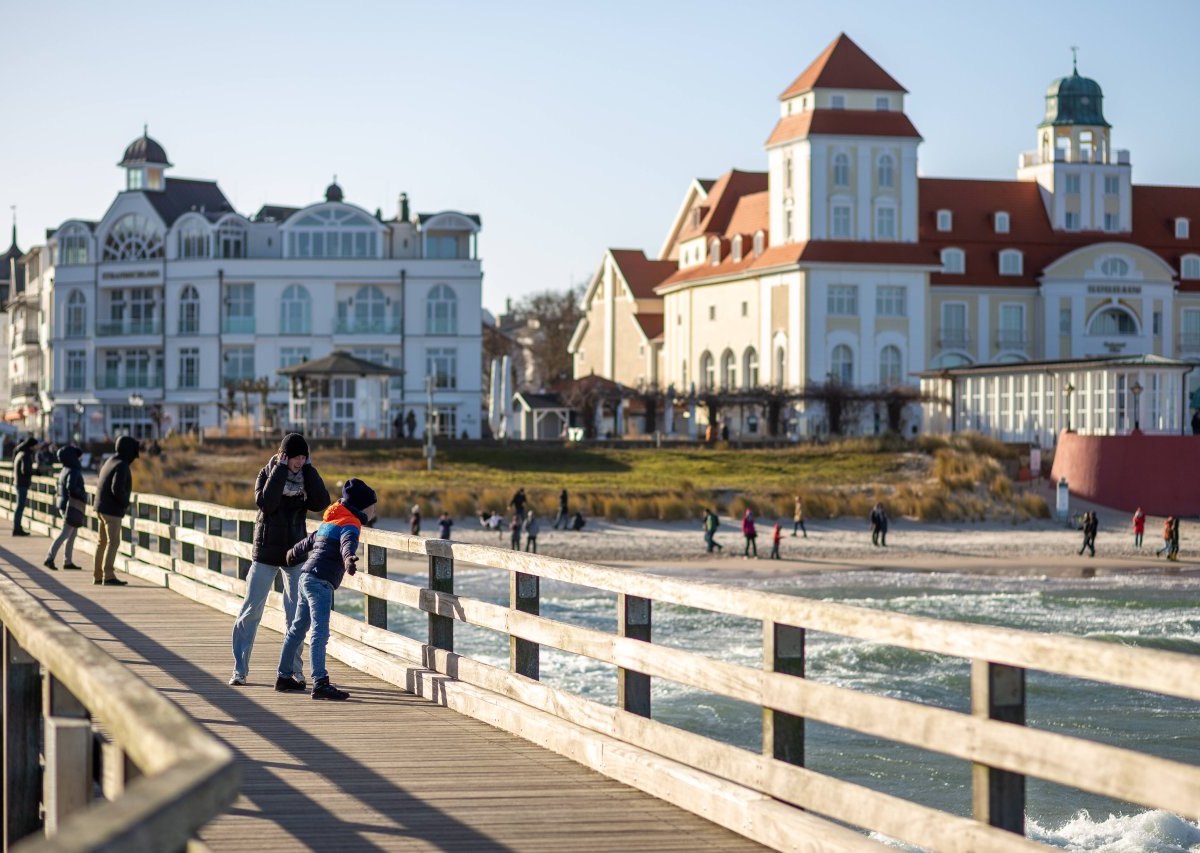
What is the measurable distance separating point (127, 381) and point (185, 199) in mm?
10654

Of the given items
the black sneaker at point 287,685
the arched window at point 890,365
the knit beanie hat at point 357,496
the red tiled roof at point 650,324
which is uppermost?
the red tiled roof at point 650,324

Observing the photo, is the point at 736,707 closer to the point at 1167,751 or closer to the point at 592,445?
the point at 1167,751

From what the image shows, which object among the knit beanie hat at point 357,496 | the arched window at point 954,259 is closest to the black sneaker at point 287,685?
the knit beanie hat at point 357,496

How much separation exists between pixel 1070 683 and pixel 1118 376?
38.4 metres

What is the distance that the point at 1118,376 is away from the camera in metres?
62.0

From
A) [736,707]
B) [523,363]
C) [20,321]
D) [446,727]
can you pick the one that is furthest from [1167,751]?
[523,363]

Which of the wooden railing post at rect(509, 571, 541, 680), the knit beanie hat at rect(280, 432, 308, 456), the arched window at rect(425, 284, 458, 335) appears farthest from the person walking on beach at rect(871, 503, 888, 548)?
the wooden railing post at rect(509, 571, 541, 680)

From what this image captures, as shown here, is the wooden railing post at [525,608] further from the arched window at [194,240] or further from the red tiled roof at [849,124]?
the arched window at [194,240]

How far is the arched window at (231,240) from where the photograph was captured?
278ft

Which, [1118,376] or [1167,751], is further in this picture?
[1118,376]

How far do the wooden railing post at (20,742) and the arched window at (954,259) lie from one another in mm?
84063

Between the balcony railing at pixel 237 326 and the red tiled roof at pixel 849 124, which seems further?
the balcony railing at pixel 237 326

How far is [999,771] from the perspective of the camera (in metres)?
5.89

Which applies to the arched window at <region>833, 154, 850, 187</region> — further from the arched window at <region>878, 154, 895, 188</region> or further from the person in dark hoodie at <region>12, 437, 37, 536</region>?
the person in dark hoodie at <region>12, 437, 37, 536</region>
